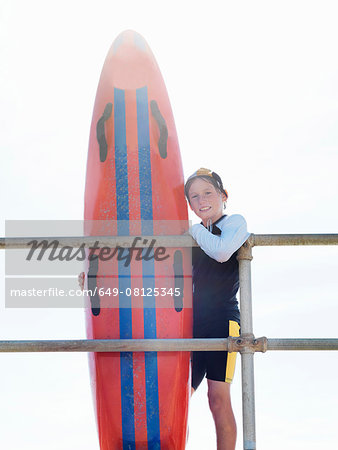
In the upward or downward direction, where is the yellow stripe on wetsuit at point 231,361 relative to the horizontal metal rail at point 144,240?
downward

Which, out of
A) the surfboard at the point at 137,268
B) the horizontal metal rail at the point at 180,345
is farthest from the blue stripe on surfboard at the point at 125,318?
the horizontal metal rail at the point at 180,345

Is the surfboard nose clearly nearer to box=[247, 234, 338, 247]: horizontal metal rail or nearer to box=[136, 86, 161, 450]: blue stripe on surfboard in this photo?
box=[136, 86, 161, 450]: blue stripe on surfboard

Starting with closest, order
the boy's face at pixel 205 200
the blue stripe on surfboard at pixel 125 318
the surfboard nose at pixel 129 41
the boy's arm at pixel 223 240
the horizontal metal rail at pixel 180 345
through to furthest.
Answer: the horizontal metal rail at pixel 180 345 < the boy's arm at pixel 223 240 < the blue stripe on surfboard at pixel 125 318 < the boy's face at pixel 205 200 < the surfboard nose at pixel 129 41

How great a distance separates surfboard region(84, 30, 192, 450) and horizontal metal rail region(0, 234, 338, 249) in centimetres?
38

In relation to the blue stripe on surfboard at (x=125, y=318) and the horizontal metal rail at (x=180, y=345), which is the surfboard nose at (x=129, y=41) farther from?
the horizontal metal rail at (x=180, y=345)

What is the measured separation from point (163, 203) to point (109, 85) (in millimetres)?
657

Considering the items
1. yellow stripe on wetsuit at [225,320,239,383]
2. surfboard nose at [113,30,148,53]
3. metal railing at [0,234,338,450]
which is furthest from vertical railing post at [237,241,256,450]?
surfboard nose at [113,30,148,53]

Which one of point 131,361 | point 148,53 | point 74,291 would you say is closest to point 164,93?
point 148,53

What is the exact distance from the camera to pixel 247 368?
1.98 meters

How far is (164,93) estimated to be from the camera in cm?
294

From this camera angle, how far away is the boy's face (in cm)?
261

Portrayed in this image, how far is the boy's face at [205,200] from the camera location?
8.55 feet

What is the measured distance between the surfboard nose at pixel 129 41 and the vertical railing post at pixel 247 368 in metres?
1.44

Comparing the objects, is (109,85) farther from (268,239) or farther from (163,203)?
(268,239)
